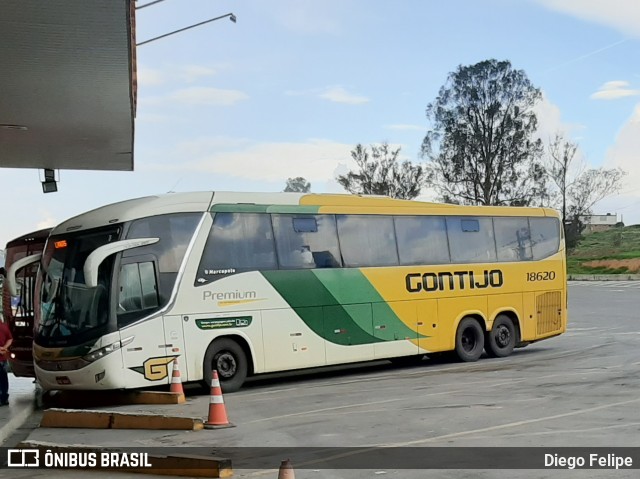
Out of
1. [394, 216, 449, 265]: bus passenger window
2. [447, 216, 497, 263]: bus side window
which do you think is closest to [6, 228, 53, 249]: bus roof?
[394, 216, 449, 265]: bus passenger window

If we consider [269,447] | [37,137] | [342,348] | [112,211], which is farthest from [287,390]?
[37,137]

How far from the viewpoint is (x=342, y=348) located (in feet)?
56.6

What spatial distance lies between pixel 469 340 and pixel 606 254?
5872 centimetres

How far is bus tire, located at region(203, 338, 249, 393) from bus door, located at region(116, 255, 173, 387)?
873 mm

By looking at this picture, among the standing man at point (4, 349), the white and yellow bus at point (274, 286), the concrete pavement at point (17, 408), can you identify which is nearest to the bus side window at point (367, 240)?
the white and yellow bus at point (274, 286)

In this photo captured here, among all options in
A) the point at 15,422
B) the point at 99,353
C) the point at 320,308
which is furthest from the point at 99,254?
the point at 320,308

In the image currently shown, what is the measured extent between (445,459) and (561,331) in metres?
13.6

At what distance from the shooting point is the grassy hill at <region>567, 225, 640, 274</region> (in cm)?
6500

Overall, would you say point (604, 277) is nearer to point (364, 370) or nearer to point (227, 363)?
point (364, 370)

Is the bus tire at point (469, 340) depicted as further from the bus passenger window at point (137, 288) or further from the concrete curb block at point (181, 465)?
the concrete curb block at point (181, 465)

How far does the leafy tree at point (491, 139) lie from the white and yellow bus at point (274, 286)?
2074 inches

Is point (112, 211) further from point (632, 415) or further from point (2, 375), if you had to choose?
point (632, 415)

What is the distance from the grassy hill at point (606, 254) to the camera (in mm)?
65000

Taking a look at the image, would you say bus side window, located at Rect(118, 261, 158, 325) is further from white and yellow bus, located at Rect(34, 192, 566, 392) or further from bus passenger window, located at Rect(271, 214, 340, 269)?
bus passenger window, located at Rect(271, 214, 340, 269)
